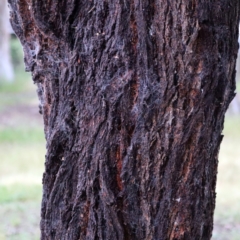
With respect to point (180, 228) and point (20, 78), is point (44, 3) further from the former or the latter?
point (20, 78)

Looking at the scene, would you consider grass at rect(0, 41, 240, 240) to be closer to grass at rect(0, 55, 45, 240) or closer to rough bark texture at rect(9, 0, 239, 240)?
grass at rect(0, 55, 45, 240)

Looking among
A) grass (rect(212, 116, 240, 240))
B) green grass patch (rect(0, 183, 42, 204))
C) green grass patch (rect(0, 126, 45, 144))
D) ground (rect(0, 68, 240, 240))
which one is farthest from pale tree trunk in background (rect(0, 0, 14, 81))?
green grass patch (rect(0, 183, 42, 204))

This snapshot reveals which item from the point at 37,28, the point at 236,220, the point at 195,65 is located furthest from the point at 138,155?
the point at 236,220

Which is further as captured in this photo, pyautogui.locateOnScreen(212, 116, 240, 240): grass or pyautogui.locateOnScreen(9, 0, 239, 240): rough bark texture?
pyautogui.locateOnScreen(212, 116, 240, 240): grass

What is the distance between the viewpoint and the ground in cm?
588

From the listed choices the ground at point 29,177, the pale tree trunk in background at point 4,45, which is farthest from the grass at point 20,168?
the pale tree trunk in background at point 4,45

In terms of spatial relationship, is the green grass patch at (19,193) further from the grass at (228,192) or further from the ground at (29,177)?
the grass at (228,192)

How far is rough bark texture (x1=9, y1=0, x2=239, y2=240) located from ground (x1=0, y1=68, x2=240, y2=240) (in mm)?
3506

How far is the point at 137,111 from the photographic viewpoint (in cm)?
204

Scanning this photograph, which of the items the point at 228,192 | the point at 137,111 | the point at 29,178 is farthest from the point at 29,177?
the point at 137,111

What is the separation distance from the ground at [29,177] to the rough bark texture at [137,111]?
351 cm

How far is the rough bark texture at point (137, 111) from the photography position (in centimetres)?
200

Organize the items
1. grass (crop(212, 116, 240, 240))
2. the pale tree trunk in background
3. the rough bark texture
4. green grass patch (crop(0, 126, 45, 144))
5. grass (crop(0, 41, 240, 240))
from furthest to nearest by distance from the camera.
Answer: the pale tree trunk in background < green grass patch (crop(0, 126, 45, 144)) < grass (crop(0, 41, 240, 240)) < grass (crop(212, 116, 240, 240)) < the rough bark texture

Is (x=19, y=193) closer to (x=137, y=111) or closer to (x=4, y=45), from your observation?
(x=137, y=111)
